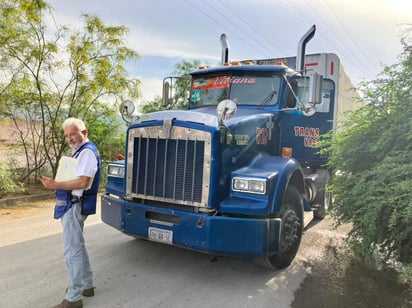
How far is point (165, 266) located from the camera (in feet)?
14.6

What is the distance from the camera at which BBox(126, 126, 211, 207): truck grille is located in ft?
12.6

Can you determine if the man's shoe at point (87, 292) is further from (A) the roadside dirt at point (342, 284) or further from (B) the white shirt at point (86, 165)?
(A) the roadside dirt at point (342, 284)

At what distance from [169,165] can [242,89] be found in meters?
1.95

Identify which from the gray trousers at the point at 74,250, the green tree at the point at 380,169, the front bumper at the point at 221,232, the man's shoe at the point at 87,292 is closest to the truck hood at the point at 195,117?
the front bumper at the point at 221,232

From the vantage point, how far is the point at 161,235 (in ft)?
12.9

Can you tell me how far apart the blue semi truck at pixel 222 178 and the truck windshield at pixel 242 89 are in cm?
2

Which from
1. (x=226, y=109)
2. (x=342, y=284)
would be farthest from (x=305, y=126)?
(x=342, y=284)

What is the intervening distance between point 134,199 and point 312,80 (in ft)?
8.70

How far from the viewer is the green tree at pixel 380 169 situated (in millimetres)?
3311

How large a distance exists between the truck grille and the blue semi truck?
0.01 meters

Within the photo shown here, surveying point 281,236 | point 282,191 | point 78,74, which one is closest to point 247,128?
point 282,191

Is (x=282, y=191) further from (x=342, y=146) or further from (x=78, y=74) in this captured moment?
(x=78, y=74)

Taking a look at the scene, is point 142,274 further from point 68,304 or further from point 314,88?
point 314,88

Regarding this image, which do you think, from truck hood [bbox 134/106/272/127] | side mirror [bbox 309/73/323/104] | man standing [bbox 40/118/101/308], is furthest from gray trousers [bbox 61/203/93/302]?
side mirror [bbox 309/73/323/104]
